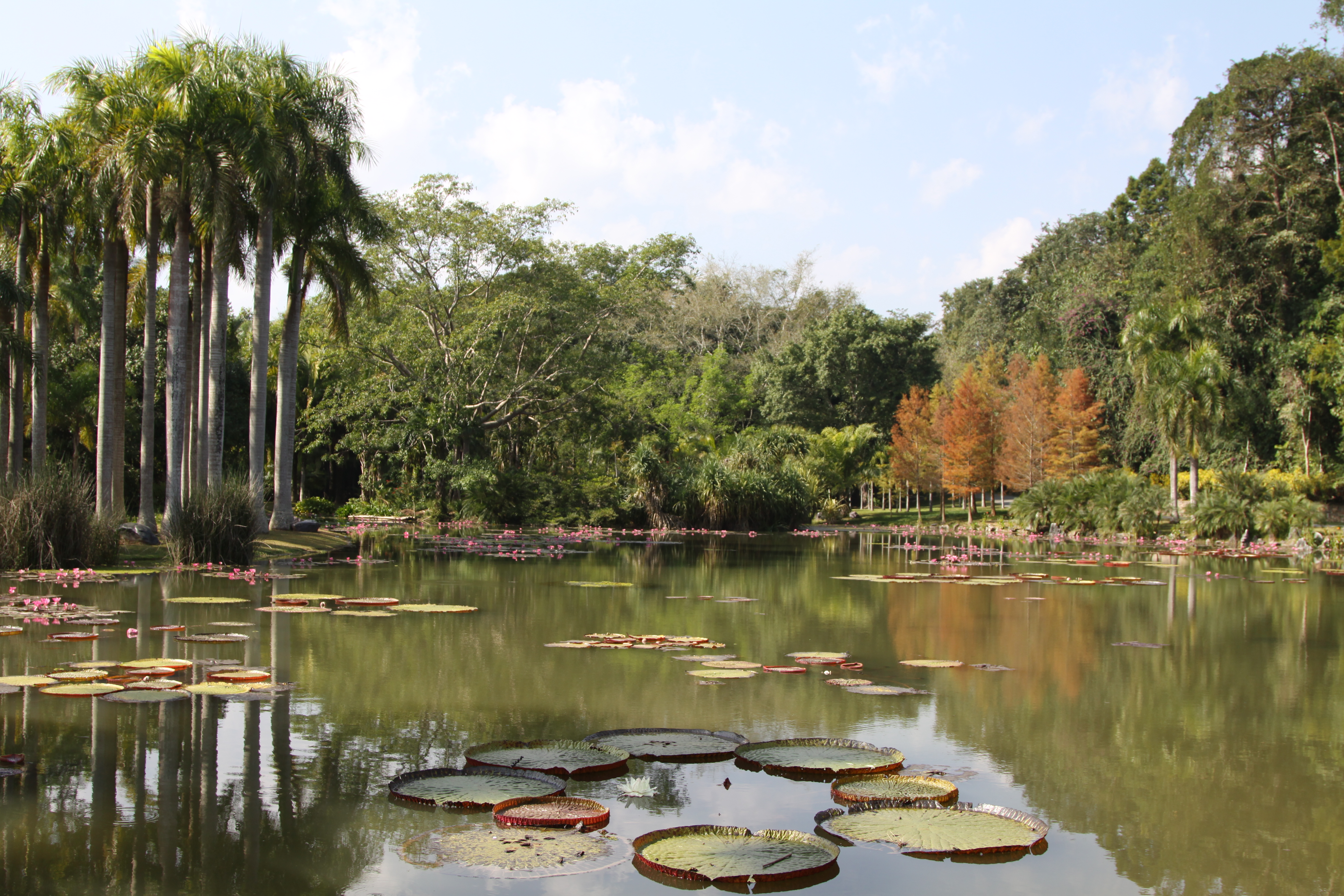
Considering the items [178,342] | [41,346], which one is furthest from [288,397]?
[41,346]

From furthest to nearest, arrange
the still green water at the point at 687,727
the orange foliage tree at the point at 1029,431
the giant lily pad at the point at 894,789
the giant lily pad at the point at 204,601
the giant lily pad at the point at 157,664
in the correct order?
the orange foliage tree at the point at 1029,431 → the giant lily pad at the point at 204,601 → the giant lily pad at the point at 157,664 → the giant lily pad at the point at 894,789 → the still green water at the point at 687,727

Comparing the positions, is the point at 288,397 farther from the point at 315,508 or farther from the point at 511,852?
the point at 511,852

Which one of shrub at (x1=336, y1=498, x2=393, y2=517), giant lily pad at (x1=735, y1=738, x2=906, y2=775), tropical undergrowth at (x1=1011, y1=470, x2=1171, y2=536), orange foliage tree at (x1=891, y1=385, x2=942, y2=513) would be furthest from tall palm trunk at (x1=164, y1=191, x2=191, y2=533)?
orange foliage tree at (x1=891, y1=385, x2=942, y2=513)

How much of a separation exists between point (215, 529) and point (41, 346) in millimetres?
8822

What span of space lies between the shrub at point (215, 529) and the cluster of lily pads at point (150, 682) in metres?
8.30

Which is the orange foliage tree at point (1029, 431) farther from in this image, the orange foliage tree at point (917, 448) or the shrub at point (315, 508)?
the shrub at point (315, 508)

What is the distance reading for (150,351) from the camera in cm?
2053

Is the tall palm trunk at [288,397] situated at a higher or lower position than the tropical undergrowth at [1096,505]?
higher

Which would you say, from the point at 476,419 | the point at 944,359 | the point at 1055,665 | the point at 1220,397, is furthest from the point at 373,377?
the point at 944,359

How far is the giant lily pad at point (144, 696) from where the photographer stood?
240 inches

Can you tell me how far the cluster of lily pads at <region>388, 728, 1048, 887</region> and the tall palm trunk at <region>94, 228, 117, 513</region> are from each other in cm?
1599

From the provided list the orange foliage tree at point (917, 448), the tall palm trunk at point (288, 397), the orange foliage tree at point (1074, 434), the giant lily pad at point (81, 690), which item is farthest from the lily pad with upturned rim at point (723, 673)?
the orange foliage tree at point (917, 448)

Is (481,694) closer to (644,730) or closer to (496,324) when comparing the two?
(644,730)

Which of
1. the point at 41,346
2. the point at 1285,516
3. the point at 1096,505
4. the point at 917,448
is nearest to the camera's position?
the point at 41,346
